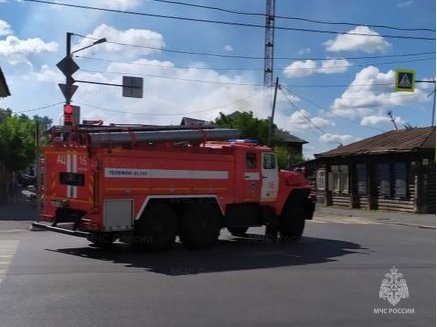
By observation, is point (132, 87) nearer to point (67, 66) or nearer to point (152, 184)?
point (67, 66)

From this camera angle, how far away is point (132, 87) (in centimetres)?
2736

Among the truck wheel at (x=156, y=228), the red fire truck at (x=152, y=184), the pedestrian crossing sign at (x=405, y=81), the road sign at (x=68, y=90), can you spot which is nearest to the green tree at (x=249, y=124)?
the pedestrian crossing sign at (x=405, y=81)

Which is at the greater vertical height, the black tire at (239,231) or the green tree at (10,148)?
the green tree at (10,148)

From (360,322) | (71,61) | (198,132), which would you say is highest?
(71,61)

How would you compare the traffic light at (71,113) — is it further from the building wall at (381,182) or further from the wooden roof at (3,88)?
the building wall at (381,182)

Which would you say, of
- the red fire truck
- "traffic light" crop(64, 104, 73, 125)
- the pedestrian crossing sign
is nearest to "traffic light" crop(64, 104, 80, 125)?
"traffic light" crop(64, 104, 73, 125)

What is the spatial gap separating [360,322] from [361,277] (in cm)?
332

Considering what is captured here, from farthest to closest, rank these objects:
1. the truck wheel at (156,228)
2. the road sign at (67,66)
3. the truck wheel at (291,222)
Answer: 1. the road sign at (67,66)
2. the truck wheel at (291,222)
3. the truck wheel at (156,228)

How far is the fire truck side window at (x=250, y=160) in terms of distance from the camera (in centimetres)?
1547

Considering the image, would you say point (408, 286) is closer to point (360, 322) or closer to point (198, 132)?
point (360, 322)

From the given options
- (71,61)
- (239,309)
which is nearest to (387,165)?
(71,61)

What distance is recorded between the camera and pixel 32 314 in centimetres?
729

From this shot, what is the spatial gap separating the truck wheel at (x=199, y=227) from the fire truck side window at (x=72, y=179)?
2.38 m

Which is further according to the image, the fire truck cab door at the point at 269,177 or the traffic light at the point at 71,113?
the traffic light at the point at 71,113
